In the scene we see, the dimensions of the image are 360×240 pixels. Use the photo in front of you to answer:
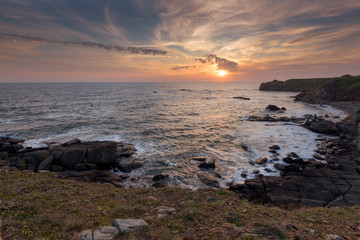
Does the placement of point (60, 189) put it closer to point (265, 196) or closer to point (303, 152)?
point (265, 196)

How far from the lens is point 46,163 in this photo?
18.5 m

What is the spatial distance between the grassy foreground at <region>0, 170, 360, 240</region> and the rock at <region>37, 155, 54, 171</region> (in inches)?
240

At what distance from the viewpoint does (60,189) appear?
12.2 metres

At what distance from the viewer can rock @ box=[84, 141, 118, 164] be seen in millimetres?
20422

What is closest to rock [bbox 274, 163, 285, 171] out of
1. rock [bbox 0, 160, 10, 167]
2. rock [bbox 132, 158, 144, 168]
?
rock [bbox 132, 158, 144, 168]

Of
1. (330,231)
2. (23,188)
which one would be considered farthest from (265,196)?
(23,188)

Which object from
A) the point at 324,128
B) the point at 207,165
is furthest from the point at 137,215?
the point at 324,128

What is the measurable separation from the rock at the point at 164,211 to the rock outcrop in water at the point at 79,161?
872 cm

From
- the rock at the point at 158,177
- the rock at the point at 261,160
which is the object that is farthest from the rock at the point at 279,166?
the rock at the point at 158,177

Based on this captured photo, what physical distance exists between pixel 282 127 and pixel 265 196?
28.7m

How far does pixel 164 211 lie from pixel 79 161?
1575cm

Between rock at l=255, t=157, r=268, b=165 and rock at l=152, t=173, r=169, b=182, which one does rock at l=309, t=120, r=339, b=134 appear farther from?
rock at l=152, t=173, r=169, b=182

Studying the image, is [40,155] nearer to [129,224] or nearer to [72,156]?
[72,156]

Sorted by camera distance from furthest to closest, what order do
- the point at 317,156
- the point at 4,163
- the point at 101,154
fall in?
the point at 317,156, the point at 101,154, the point at 4,163
